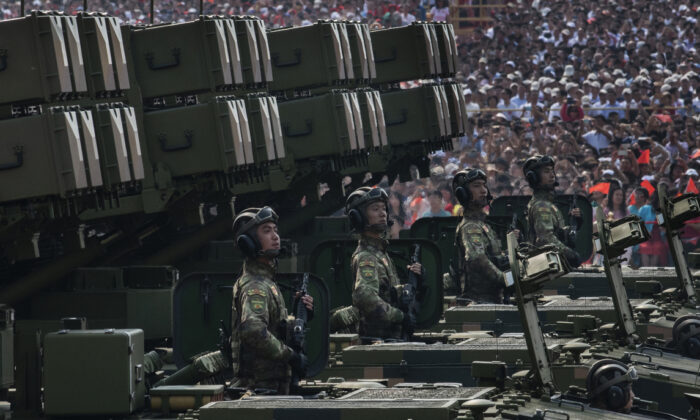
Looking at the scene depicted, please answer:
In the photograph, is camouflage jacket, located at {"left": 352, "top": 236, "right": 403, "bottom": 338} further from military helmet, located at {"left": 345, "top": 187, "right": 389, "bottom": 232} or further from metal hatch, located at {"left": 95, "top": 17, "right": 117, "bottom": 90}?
metal hatch, located at {"left": 95, "top": 17, "right": 117, "bottom": 90}

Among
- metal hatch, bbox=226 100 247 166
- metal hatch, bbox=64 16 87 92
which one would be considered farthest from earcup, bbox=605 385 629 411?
metal hatch, bbox=226 100 247 166

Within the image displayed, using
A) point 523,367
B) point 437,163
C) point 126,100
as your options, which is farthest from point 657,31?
point 523,367

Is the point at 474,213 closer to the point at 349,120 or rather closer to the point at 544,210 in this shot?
the point at 544,210

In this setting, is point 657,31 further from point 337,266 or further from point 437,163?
point 337,266

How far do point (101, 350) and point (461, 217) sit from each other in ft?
32.7

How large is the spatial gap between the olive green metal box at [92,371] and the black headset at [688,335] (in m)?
5.43

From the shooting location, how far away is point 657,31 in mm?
37312

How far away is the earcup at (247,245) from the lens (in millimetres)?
11938

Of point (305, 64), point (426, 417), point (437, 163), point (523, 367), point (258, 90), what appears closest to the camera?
point (426, 417)

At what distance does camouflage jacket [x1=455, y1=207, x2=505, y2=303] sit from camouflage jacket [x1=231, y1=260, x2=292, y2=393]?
688 centimetres

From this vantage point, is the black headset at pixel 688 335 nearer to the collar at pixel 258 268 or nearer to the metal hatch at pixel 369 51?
the collar at pixel 258 268

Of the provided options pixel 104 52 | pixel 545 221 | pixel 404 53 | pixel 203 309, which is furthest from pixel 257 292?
pixel 404 53

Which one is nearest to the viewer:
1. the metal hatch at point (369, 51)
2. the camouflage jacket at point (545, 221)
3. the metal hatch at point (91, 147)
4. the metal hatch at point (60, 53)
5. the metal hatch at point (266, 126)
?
the metal hatch at point (60, 53)

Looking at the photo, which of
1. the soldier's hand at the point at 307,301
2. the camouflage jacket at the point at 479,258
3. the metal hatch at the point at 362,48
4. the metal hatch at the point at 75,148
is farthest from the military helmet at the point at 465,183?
the soldier's hand at the point at 307,301
